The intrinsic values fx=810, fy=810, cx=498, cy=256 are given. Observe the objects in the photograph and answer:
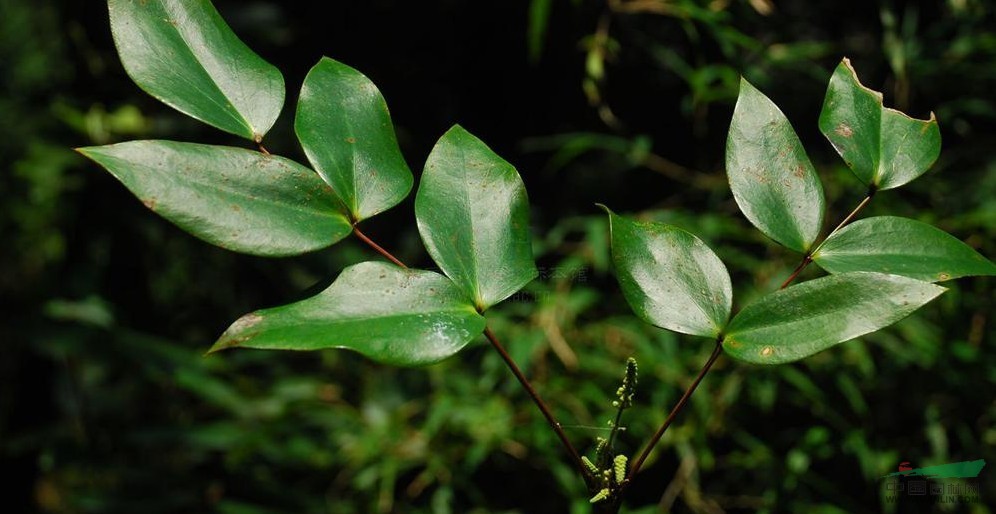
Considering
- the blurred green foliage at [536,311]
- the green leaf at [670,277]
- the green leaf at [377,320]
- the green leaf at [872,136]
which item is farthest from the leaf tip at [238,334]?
the blurred green foliage at [536,311]

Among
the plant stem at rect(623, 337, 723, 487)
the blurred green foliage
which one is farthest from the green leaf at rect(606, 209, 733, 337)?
the blurred green foliage

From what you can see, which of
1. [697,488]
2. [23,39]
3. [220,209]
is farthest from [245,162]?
[23,39]

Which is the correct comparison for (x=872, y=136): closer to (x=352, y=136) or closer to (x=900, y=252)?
(x=900, y=252)

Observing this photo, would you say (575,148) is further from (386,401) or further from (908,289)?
(908,289)

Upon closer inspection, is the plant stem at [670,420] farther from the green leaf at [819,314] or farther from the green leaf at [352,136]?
the green leaf at [352,136]

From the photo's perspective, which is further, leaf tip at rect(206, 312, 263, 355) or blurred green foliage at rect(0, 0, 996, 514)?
blurred green foliage at rect(0, 0, 996, 514)

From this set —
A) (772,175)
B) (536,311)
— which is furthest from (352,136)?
(536,311)

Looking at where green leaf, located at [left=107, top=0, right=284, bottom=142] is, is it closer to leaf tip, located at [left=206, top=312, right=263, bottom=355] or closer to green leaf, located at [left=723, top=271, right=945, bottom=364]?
leaf tip, located at [left=206, top=312, right=263, bottom=355]
